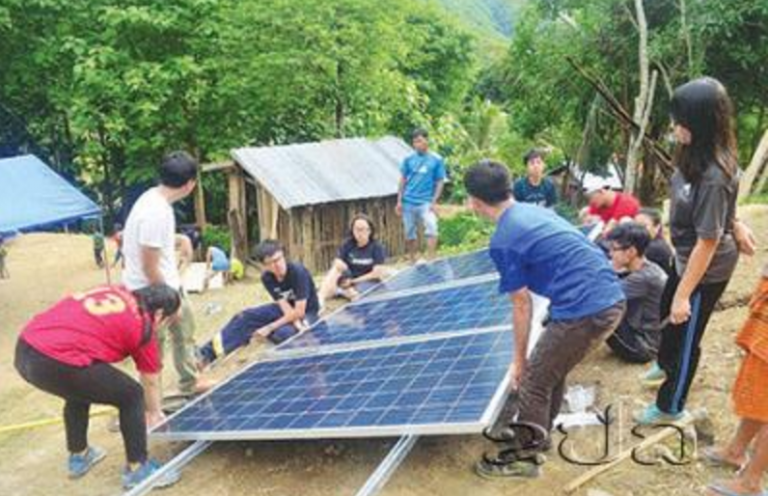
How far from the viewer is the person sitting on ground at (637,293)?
551 centimetres

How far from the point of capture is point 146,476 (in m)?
4.92

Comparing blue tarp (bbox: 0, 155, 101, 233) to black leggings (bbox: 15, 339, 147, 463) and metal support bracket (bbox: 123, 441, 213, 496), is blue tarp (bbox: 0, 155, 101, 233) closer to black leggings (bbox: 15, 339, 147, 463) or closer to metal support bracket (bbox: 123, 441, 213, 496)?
black leggings (bbox: 15, 339, 147, 463)

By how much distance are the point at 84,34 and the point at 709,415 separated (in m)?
19.8

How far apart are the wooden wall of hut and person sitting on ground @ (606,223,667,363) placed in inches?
431

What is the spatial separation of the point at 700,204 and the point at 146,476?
3.88m

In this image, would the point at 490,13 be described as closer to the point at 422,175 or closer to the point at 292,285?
the point at 422,175

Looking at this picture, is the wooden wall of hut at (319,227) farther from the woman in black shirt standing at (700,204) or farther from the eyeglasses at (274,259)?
the woman in black shirt standing at (700,204)

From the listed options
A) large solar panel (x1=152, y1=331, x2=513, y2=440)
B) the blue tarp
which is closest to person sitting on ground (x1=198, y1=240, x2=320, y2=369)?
large solar panel (x1=152, y1=331, x2=513, y2=440)

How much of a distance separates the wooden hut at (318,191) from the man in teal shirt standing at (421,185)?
5774 mm

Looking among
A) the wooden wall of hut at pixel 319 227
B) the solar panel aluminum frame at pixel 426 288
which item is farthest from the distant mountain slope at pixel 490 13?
the solar panel aluminum frame at pixel 426 288

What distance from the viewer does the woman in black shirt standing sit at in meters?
3.74

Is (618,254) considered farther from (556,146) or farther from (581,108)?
(556,146)

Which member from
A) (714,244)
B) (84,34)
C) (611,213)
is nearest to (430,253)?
(611,213)

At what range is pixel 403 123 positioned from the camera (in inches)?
864
